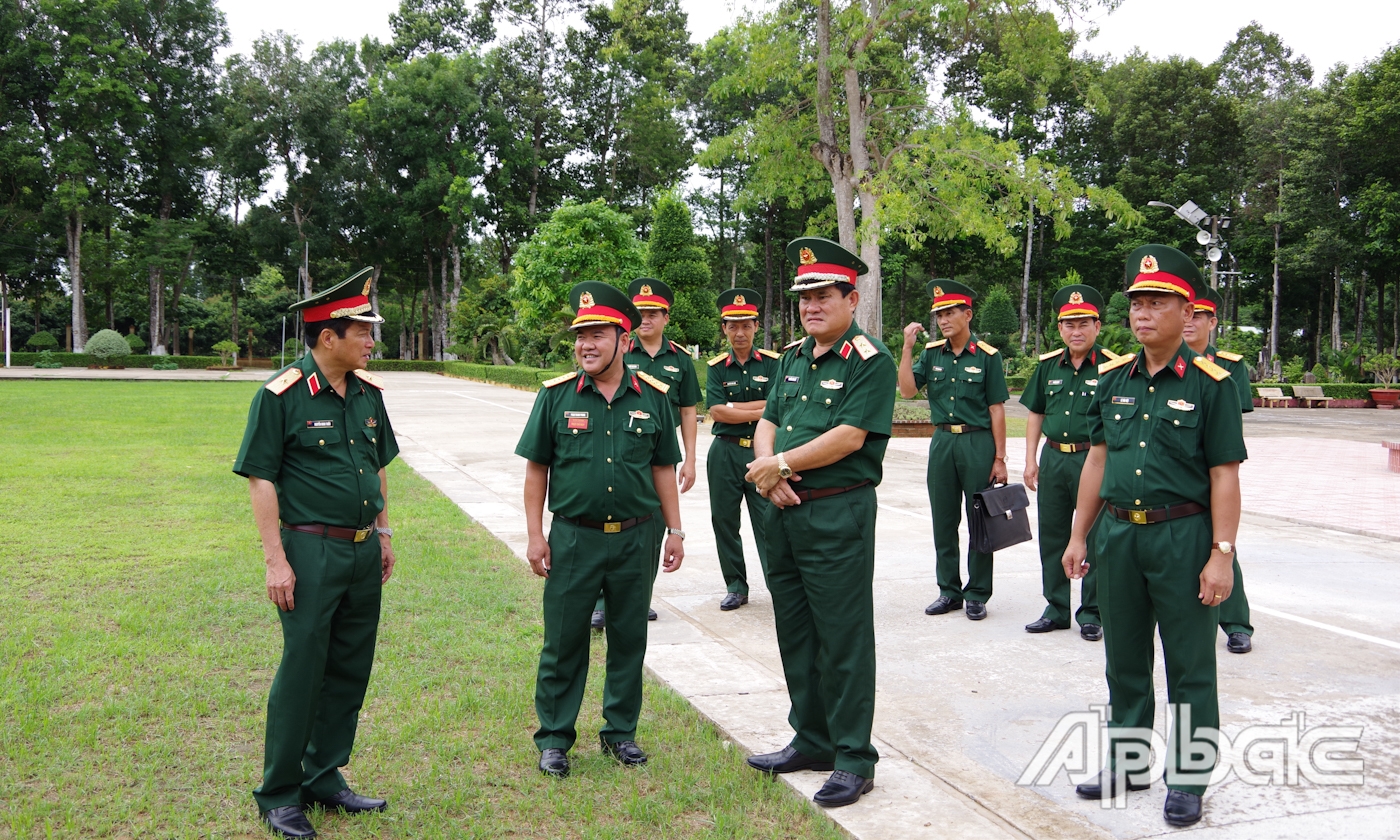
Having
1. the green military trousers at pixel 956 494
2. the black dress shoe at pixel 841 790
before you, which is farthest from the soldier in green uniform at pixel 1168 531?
the green military trousers at pixel 956 494

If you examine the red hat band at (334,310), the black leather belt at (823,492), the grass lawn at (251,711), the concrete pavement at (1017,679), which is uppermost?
the red hat band at (334,310)

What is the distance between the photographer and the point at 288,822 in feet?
10.8

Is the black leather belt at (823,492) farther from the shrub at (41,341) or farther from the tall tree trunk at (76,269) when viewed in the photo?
the shrub at (41,341)

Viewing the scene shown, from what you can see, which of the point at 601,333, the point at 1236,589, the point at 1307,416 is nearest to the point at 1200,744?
the point at 1236,589

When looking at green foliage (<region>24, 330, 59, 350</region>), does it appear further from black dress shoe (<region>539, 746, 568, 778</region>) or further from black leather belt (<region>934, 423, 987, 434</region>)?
black dress shoe (<region>539, 746, 568, 778</region>)

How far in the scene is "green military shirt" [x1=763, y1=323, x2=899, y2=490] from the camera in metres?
3.54

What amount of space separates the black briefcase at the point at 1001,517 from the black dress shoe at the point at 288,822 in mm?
4111

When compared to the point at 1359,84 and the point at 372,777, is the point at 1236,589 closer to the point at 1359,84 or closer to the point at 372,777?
the point at 372,777

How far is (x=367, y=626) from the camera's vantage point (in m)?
3.53

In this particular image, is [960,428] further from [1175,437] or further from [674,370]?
[1175,437]

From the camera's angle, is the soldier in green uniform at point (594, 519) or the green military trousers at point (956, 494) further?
the green military trousers at point (956, 494)

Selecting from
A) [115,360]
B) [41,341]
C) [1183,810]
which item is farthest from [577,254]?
[41,341]

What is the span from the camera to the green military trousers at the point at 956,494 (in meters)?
6.31

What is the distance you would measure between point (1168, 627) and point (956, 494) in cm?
298
